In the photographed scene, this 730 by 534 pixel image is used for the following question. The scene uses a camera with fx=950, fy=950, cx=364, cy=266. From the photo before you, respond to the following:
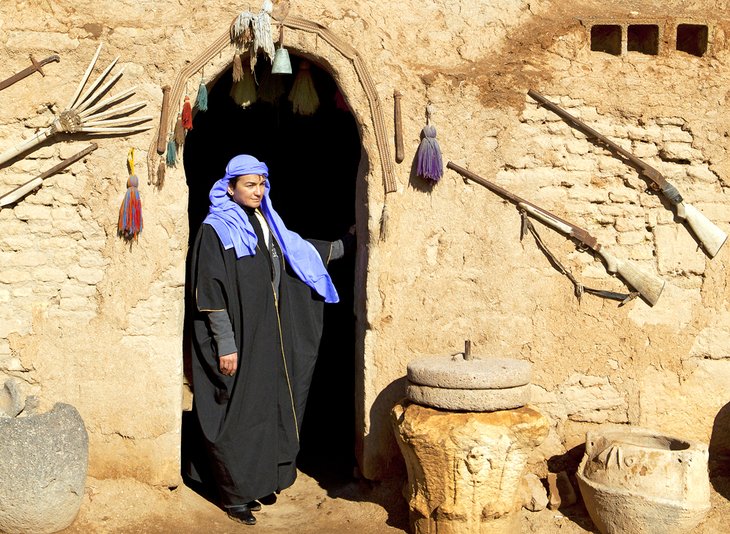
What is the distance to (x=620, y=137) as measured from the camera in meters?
5.68

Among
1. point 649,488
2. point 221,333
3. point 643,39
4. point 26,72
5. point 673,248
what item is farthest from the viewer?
point 643,39

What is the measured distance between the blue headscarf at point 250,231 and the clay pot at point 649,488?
1947 mm

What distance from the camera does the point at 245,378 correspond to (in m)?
5.46

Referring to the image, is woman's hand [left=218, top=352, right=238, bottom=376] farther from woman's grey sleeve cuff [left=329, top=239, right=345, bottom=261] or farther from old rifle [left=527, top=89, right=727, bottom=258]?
old rifle [left=527, top=89, right=727, bottom=258]

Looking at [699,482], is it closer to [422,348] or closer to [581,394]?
[581,394]

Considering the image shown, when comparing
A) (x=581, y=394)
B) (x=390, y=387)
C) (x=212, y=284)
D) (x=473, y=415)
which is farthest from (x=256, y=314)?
(x=581, y=394)

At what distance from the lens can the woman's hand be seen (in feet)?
17.5

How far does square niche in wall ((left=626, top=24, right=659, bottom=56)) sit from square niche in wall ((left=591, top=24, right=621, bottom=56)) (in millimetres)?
78

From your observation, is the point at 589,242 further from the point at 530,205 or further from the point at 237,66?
the point at 237,66

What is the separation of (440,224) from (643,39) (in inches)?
68.3

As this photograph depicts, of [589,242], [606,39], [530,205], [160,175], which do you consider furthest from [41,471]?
[606,39]

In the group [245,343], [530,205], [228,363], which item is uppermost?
[530,205]

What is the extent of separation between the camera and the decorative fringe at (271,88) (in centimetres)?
627

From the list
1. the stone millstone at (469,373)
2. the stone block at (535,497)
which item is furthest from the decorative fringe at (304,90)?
the stone block at (535,497)
